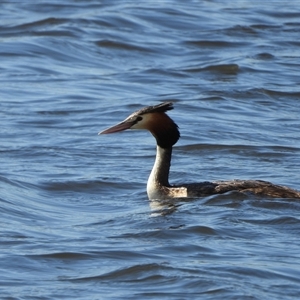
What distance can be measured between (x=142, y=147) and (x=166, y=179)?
2305 millimetres

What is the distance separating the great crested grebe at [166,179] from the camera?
1144 centimetres

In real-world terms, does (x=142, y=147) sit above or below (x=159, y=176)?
below

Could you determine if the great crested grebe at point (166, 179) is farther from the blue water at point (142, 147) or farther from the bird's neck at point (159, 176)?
the blue water at point (142, 147)

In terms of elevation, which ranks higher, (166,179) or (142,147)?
(166,179)

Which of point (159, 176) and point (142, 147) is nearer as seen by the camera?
point (159, 176)

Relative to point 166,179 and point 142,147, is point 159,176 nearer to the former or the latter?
point 166,179

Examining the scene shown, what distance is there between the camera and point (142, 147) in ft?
47.1

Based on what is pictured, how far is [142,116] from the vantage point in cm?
1190

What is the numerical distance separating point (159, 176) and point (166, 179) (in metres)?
0.10

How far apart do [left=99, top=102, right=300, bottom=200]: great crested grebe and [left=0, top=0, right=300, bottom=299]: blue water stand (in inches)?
4.3

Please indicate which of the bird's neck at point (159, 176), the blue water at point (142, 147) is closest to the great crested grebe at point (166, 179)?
the bird's neck at point (159, 176)

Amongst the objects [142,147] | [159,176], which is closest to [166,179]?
[159,176]

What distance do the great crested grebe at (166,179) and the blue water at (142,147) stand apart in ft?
0.36

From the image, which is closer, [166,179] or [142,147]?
[166,179]
